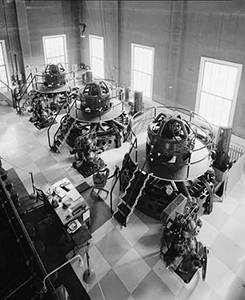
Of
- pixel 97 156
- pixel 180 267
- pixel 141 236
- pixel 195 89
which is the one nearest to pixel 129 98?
pixel 195 89

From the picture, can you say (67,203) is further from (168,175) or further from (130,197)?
(168,175)

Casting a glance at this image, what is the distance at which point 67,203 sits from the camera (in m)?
5.91

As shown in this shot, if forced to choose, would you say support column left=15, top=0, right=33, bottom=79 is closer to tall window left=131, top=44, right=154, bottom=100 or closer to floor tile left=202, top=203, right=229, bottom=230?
tall window left=131, top=44, right=154, bottom=100

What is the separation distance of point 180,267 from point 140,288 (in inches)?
35.7

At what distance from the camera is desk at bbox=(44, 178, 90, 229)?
5703 mm

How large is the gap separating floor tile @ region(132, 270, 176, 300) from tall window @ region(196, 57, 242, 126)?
Answer: 21.6 feet

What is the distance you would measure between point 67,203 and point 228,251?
3.79 metres

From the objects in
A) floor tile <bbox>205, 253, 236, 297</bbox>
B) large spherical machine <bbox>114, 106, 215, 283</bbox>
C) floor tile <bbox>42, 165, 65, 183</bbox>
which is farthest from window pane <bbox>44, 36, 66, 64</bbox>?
floor tile <bbox>205, 253, 236, 297</bbox>

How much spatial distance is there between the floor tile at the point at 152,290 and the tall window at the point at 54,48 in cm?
1419

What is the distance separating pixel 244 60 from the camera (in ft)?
27.7

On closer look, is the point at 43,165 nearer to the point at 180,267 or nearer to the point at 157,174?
the point at 157,174

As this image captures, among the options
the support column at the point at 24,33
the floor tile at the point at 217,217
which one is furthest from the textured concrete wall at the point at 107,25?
the floor tile at the point at 217,217

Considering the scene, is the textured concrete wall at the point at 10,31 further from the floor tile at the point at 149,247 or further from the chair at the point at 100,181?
the floor tile at the point at 149,247

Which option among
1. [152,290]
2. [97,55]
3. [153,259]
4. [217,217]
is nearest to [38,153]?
[153,259]
